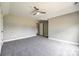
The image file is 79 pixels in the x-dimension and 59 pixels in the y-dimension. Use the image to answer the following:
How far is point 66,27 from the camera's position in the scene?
533cm

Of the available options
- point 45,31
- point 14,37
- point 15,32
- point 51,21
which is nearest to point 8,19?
point 15,32

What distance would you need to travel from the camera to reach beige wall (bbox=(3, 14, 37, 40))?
218 inches

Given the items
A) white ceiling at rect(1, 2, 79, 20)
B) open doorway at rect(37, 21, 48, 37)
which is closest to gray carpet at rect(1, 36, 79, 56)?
white ceiling at rect(1, 2, 79, 20)

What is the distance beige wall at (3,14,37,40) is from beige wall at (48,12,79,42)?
3.11 meters

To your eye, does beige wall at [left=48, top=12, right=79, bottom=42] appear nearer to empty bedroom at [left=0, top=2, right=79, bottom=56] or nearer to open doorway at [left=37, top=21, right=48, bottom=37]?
empty bedroom at [left=0, top=2, right=79, bottom=56]

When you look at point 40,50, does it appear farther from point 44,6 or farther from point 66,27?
point 66,27

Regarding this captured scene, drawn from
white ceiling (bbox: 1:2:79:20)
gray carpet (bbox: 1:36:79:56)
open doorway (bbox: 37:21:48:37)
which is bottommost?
gray carpet (bbox: 1:36:79:56)

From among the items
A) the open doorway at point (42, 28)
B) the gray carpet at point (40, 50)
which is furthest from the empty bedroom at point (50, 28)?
the open doorway at point (42, 28)

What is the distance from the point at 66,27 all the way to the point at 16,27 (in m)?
4.81

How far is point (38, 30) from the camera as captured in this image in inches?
404

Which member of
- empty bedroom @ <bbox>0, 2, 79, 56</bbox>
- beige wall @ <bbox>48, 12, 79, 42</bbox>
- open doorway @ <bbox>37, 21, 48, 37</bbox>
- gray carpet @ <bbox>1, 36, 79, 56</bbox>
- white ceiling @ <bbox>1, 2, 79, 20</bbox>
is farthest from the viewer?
open doorway @ <bbox>37, 21, 48, 37</bbox>

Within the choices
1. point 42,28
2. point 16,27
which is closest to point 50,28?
point 42,28

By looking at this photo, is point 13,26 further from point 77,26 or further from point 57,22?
point 77,26

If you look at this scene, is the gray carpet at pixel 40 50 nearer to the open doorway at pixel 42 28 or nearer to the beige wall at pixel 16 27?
the beige wall at pixel 16 27
